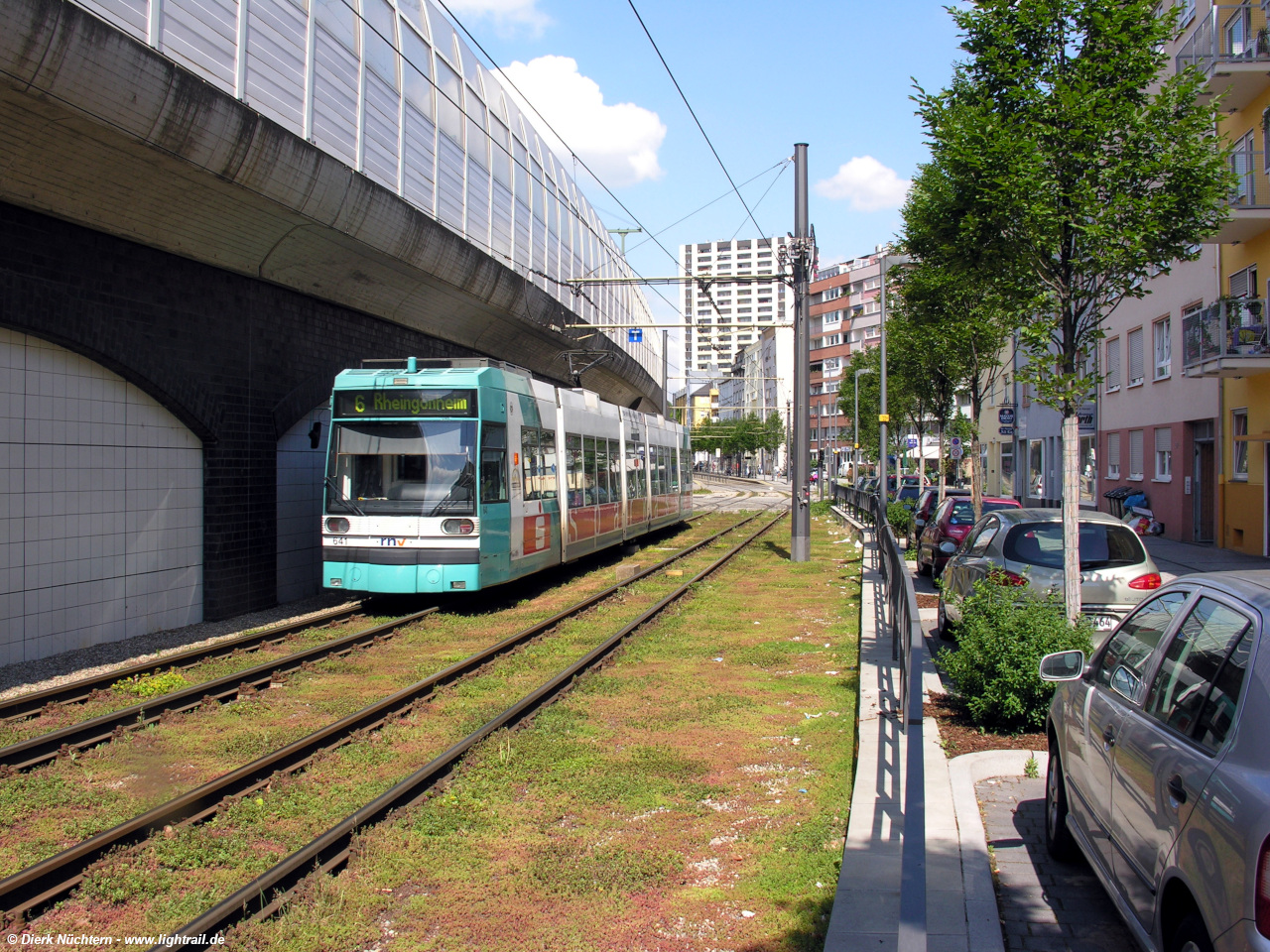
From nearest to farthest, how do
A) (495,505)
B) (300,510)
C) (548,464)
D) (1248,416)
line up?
(495,505) < (300,510) < (548,464) < (1248,416)

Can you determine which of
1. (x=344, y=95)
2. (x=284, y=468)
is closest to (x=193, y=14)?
(x=344, y=95)

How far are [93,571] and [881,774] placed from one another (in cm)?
914

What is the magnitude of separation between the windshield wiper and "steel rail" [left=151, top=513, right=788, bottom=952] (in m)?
5.35

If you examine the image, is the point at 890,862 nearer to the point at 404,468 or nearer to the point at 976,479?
the point at 404,468

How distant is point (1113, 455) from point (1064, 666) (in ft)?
97.3

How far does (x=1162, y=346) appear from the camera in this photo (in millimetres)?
27516

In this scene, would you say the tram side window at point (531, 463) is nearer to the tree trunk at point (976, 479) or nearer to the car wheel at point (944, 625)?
the car wheel at point (944, 625)

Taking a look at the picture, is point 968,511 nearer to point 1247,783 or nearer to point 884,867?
point 884,867

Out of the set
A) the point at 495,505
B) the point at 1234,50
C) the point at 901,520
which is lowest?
the point at 901,520

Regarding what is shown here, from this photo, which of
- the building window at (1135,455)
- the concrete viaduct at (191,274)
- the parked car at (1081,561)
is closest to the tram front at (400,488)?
the concrete viaduct at (191,274)

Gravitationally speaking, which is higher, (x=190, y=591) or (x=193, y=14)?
(x=193, y=14)

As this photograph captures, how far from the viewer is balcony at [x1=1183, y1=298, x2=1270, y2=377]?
20062 mm

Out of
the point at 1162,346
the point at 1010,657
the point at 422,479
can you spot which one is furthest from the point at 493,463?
the point at 1162,346

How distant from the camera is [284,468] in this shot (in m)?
15.0
